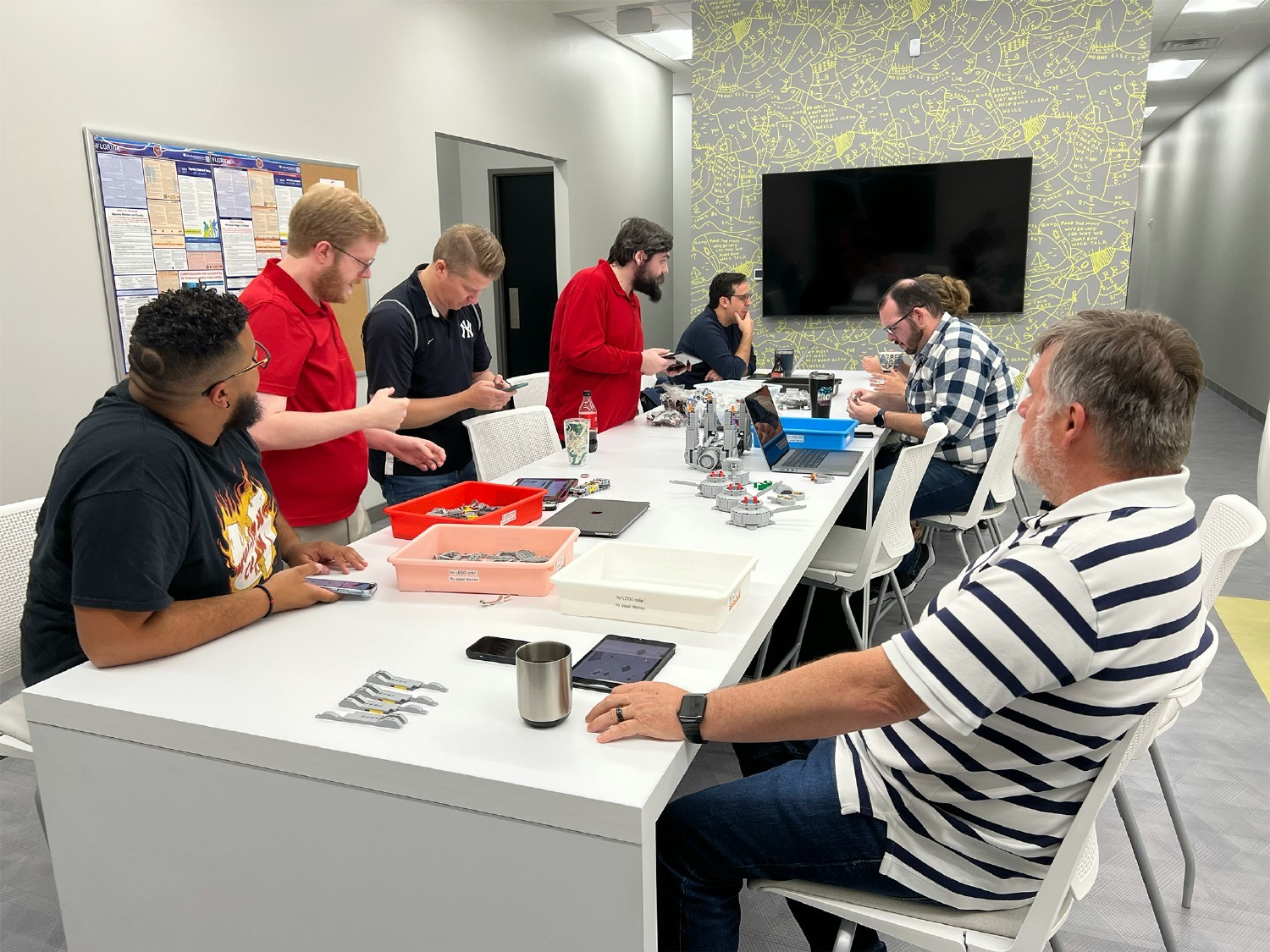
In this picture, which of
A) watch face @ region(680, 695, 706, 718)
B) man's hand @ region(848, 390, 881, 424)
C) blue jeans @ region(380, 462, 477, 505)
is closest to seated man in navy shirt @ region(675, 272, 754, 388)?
man's hand @ region(848, 390, 881, 424)

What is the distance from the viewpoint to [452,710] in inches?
52.6

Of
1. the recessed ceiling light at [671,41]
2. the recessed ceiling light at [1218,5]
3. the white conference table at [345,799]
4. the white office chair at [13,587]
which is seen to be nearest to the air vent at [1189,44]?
the recessed ceiling light at [1218,5]

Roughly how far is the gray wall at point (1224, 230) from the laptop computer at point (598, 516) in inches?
219

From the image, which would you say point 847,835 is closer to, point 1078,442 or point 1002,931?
point 1002,931

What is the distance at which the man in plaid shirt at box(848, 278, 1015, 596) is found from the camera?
11.8 ft

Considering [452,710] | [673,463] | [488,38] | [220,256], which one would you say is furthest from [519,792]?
[488,38]

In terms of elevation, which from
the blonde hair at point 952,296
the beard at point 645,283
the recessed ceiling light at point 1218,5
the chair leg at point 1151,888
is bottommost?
the chair leg at point 1151,888

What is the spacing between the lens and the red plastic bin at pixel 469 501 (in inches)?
82.9

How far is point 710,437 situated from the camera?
9.36 feet

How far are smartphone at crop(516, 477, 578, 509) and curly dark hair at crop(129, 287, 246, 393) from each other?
98 centimetres

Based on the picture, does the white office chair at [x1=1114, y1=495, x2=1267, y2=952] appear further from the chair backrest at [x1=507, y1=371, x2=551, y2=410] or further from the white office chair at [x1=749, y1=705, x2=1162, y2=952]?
the chair backrest at [x1=507, y1=371, x2=551, y2=410]

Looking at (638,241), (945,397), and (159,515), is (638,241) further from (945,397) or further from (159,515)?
(159,515)

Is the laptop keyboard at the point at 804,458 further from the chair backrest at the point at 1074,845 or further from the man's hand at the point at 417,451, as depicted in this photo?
the chair backrest at the point at 1074,845

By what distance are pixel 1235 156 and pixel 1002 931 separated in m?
10.5
